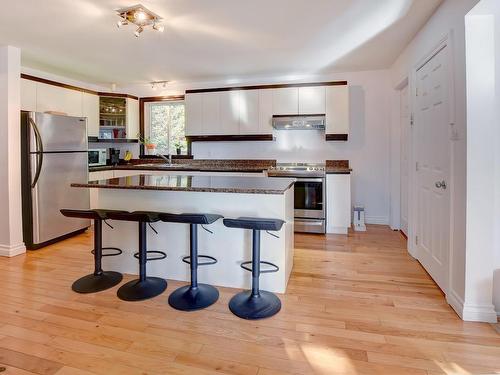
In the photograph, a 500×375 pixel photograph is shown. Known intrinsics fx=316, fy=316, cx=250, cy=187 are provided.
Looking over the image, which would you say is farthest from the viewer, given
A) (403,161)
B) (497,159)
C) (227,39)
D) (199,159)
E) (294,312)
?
(199,159)

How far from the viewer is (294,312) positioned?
2305mm

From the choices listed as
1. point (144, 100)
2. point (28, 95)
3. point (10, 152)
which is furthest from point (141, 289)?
point (144, 100)

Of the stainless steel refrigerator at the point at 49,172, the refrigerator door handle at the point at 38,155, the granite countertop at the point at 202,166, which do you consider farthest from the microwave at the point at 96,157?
the refrigerator door handle at the point at 38,155

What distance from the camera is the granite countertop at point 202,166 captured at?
4.78 meters

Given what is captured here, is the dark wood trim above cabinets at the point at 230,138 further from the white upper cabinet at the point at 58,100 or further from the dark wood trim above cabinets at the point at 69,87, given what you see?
the white upper cabinet at the point at 58,100

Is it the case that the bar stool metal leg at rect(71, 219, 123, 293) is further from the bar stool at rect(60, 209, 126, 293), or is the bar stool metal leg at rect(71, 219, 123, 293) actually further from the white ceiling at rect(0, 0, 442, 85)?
the white ceiling at rect(0, 0, 442, 85)

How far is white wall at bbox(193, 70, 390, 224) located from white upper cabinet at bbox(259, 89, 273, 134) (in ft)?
1.04

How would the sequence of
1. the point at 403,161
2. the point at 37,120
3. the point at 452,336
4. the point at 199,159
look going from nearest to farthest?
the point at 452,336
the point at 37,120
the point at 403,161
the point at 199,159

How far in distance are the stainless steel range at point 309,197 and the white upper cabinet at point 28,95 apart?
3254 mm

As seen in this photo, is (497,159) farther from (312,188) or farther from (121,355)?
(121,355)

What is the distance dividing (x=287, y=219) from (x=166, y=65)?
9.81 feet

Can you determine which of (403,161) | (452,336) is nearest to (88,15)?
(452,336)

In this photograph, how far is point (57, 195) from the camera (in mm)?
3963

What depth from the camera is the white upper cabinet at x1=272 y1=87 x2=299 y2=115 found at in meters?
4.70
